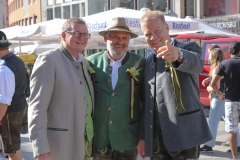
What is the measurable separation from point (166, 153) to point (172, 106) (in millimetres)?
416

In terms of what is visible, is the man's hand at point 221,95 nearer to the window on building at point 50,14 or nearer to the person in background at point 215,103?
the person in background at point 215,103

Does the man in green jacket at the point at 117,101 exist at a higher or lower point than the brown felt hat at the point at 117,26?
lower

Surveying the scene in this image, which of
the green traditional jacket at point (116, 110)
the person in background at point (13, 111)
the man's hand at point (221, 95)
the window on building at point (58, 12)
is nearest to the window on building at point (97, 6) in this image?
the window on building at point (58, 12)

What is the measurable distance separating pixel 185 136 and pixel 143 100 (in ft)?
1.96

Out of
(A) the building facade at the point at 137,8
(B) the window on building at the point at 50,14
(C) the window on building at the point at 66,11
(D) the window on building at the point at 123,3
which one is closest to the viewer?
(A) the building facade at the point at 137,8

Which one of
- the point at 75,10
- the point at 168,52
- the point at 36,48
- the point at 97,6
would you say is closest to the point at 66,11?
the point at 75,10

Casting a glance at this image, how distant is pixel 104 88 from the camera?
408 centimetres

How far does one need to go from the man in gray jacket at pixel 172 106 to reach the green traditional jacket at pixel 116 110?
12.3 inches

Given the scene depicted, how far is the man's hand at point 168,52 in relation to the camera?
10.6 ft

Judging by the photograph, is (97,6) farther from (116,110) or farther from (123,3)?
(116,110)

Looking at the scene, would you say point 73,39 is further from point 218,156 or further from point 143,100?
point 218,156

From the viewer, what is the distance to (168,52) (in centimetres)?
324

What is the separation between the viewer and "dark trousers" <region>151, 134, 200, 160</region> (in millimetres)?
3702

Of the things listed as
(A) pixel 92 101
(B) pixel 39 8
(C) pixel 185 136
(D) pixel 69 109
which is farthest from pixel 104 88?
(B) pixel 39 8
